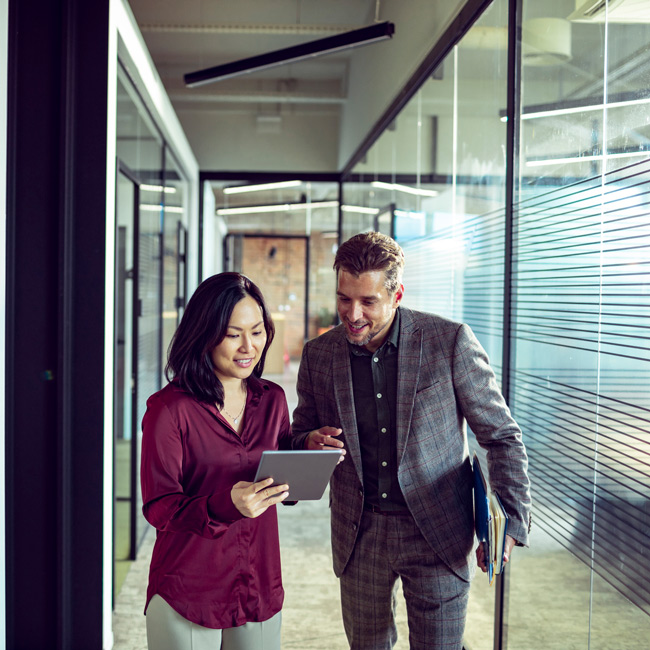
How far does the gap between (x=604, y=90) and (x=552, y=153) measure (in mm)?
377

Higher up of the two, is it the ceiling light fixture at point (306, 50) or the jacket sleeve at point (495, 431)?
the ceiling light fixture at point (306, 50)

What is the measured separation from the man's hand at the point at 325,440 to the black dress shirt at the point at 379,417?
0.12 metres

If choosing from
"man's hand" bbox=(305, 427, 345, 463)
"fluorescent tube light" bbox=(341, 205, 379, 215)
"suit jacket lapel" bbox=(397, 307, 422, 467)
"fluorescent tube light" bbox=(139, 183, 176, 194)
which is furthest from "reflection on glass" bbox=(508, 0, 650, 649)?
"fluorescent tube light" bbox=(341, 205, 379, 215)

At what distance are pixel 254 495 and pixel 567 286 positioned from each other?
3.83 feet

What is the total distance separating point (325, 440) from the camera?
177 centimetres

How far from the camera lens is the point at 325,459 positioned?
59.7 inches

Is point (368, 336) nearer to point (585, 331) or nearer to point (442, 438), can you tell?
point (442, 438)

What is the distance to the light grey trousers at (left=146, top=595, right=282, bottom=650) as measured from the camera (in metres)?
1.55

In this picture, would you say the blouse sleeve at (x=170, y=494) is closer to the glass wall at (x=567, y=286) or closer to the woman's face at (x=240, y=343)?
the woman's face at (x=240, y=343)

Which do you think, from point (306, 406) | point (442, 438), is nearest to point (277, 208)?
point (306, 406)

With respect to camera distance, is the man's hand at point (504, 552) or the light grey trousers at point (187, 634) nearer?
the light grey trousers at point (187, 634)

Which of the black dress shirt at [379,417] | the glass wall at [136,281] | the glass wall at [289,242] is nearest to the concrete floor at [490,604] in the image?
the glass wall at [136,281]

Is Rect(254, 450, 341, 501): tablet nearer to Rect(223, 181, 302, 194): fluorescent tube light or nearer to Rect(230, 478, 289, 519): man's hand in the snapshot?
Rect(230, 478, 289, 519): man's hand

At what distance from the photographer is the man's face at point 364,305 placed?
1.81 meters
